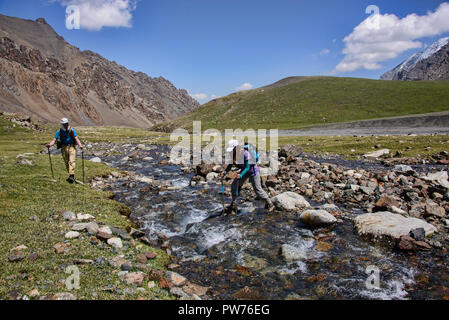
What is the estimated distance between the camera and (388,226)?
35.5 ft

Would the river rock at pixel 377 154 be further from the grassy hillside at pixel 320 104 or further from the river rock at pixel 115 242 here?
the grassy hillside at pixel 320 104

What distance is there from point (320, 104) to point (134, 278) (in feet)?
402

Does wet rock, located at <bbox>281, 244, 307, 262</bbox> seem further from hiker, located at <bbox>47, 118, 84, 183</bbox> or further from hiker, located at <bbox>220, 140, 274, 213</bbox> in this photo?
hiker, located at <bbox>47, 118, 84, 183</bbox>

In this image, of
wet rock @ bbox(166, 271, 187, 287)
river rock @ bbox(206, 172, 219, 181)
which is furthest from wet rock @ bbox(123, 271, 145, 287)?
river rock @ bbox(206, 172, 219, 181)

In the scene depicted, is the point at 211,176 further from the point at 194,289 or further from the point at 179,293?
the point at 179,293

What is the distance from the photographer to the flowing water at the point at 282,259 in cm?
781

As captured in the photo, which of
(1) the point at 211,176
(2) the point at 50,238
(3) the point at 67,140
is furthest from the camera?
(1) the point at 211,176

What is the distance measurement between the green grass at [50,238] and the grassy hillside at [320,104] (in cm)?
8542

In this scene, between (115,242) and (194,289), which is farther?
(115,242)

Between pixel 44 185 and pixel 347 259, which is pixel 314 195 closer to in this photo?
pixel 347 259

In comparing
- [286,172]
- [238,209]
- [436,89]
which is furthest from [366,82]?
[238,209]

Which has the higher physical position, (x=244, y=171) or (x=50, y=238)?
(x=244, y=171)

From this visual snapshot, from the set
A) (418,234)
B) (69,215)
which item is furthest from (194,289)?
(418,234)

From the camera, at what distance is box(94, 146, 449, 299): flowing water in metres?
7.81
